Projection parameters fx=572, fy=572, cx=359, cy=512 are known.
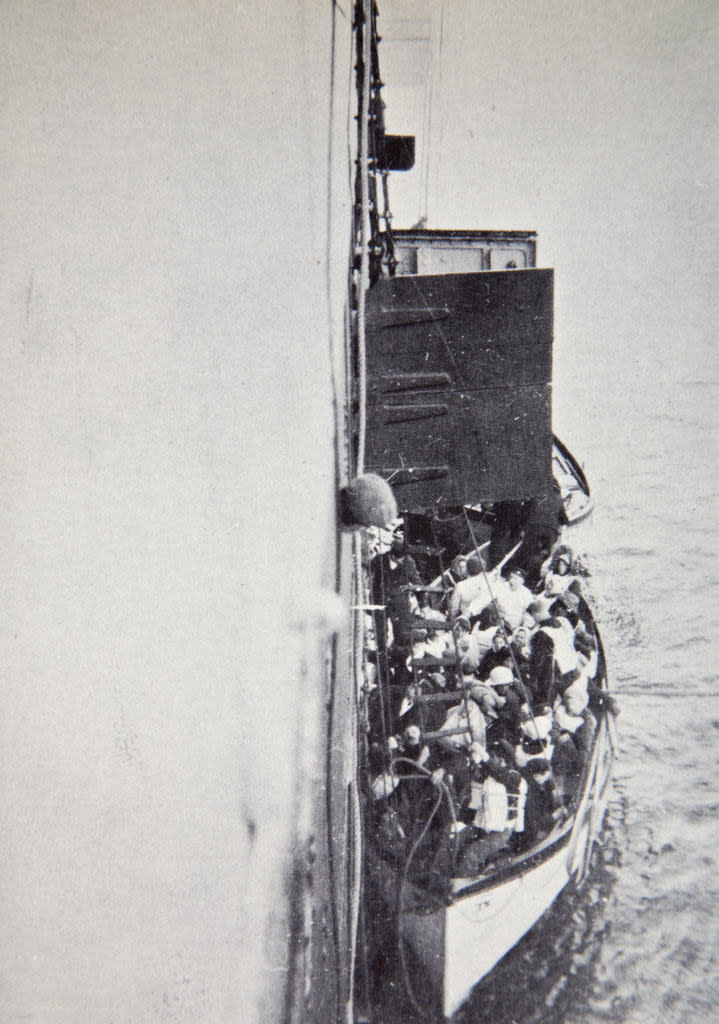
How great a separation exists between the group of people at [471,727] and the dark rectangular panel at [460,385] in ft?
3.74

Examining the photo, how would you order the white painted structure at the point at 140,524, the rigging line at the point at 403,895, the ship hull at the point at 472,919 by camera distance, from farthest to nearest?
the ship hull at the point at 472,919, the rigging line at the point at 403,895, the white painted structure at the point at 140,524

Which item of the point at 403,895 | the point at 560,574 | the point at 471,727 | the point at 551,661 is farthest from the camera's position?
the point at 560,574

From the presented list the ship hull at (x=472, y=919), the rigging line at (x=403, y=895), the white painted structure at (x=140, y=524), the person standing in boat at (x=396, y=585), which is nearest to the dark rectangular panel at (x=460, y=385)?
the person standing in boat at (x=396, y=585)

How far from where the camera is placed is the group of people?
16.7 ft

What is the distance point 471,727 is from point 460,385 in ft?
10.7

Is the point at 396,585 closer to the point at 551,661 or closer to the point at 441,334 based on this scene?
the point at 551,661

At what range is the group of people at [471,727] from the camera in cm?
508

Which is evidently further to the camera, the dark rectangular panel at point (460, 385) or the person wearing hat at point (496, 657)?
the person wearing hat at point (496, 657)

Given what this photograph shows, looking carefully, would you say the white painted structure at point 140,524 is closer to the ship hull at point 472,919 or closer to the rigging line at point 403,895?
the rigging line at point 403,895

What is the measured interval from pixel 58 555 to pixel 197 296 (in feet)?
→ 2.00

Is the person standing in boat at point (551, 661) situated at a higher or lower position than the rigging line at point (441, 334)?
lower

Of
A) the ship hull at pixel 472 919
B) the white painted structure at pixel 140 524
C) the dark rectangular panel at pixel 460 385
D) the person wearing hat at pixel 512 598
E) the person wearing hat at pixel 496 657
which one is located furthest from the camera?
the person wearing hat at pixel 512 598

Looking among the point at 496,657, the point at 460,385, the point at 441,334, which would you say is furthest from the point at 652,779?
the point at 441,334

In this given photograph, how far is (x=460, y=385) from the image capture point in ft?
12.4
